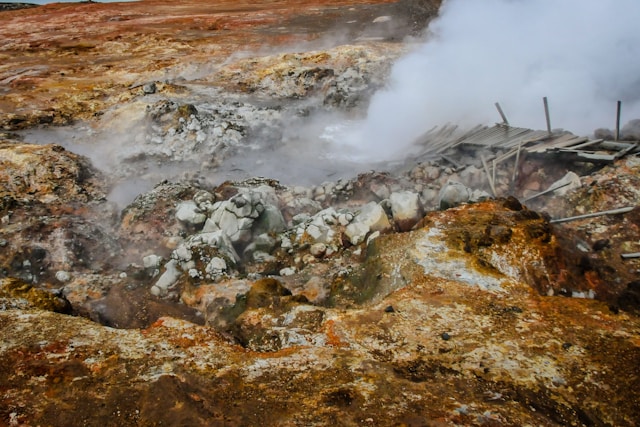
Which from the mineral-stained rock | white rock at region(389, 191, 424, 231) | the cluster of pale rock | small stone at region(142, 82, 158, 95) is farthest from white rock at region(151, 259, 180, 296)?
small stone at region(142, 82, 158, 95)

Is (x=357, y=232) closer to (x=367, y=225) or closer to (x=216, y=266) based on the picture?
(x=367, y=225)

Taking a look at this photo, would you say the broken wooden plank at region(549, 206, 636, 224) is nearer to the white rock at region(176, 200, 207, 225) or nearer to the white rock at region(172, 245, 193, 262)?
the white rock at region(172, 245, 193, 262)

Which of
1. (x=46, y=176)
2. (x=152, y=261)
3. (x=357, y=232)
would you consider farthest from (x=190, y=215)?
(x=46, y=176)

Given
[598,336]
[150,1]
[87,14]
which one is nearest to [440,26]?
[598,336]

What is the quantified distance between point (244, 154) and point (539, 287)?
642 centimetres

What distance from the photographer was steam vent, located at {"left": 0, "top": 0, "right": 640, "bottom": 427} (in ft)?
8.11

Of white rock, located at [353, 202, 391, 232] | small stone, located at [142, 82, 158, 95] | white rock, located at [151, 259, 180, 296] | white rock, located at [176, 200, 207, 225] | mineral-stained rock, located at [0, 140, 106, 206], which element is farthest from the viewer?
small stone, located at [142, 82, 158, 95]

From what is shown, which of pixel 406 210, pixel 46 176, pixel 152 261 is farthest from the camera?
pixel 46 176

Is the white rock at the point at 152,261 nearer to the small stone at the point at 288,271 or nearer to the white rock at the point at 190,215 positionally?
the white rock at the point at 190,215

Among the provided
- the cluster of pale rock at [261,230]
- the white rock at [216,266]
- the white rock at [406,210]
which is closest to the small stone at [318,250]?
the cluster of pale rock at [261,230]

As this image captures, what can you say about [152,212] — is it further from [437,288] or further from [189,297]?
[437,288]

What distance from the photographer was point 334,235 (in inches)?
216

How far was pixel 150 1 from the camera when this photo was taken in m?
31.0

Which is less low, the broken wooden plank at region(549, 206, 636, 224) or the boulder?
the boulder
